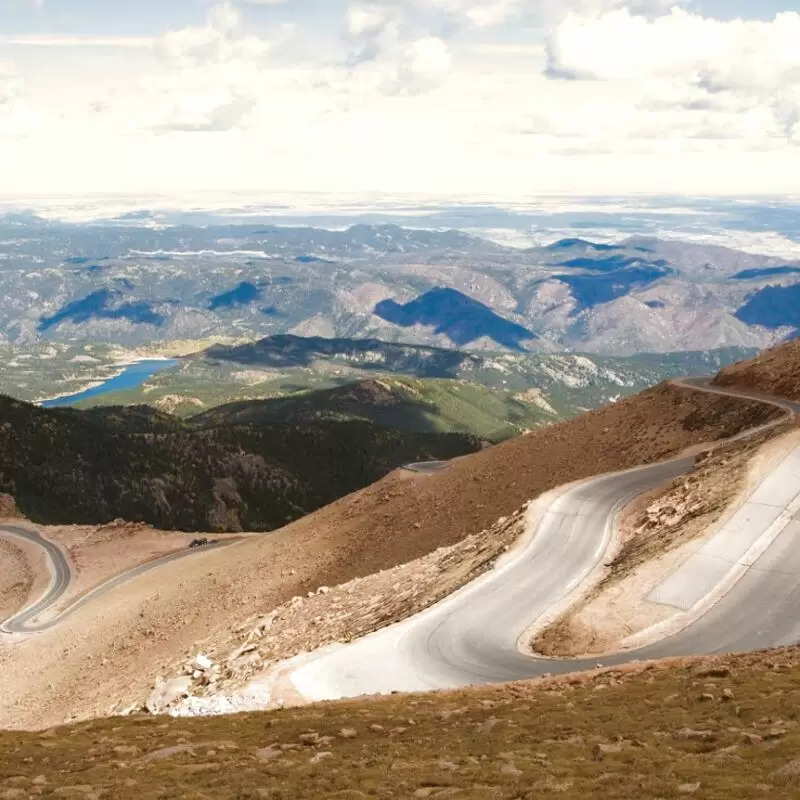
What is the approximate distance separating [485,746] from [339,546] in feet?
199

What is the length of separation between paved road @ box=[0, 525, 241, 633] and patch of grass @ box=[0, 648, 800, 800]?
225 ft

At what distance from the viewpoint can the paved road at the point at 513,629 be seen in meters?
43.2

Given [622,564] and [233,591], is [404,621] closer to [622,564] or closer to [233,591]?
[622,564]

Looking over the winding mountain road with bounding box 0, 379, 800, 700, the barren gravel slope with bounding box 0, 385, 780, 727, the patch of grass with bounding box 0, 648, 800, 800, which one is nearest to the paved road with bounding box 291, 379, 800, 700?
the winding mountain road with bounding box 0, 379, 800, 700

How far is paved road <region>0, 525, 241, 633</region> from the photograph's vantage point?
337 ft

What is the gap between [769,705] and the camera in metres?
28.6

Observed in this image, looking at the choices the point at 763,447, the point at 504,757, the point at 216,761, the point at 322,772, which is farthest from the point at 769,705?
the point at 763,447

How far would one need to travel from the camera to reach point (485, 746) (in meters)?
29.0

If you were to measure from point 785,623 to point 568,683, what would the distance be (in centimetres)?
1380

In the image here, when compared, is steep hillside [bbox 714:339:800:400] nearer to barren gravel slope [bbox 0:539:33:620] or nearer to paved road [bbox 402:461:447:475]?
paved road [bbox 402:461:447:475]

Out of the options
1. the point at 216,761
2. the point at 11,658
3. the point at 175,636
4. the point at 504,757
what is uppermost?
the point at 504,757

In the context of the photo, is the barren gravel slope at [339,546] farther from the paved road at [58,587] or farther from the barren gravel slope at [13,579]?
the barren gravel slope at [13,579]

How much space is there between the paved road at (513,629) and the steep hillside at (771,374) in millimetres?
33828

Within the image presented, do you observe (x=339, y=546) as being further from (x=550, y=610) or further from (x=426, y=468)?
(x=550, y=610)
